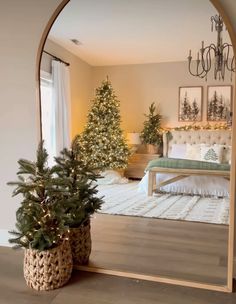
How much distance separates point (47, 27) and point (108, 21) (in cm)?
51

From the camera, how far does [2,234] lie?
2.78 m

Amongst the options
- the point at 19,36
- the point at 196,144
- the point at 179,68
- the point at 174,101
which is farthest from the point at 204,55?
the point at 19,36

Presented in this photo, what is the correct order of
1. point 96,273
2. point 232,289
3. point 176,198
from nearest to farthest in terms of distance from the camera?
1. point 232,289
2. point 96,273
3. point 176,198

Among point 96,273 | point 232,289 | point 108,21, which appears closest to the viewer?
point 232,289

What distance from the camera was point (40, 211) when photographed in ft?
6.84

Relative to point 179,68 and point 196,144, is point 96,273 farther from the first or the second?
point 179,68

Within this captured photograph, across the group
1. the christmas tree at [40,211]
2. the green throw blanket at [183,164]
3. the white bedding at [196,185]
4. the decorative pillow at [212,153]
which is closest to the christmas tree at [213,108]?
the decorative pillow at [212,153]

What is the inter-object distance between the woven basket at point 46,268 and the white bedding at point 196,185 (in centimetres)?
96

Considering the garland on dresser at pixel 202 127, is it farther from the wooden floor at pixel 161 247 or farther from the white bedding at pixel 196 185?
the wooden floor at pixel 161 247

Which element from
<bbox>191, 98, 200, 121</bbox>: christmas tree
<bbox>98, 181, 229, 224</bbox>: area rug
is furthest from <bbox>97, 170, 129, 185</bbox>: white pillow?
<bbox>191, 98, 200, 121</bbox>: christmas tree

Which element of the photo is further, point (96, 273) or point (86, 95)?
point (86, 95)

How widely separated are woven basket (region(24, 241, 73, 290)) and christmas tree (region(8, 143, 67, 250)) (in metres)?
0.05

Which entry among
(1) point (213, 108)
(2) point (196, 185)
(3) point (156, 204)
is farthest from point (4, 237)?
(1) point (213, 108)

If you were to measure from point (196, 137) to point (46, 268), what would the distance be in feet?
4.96
